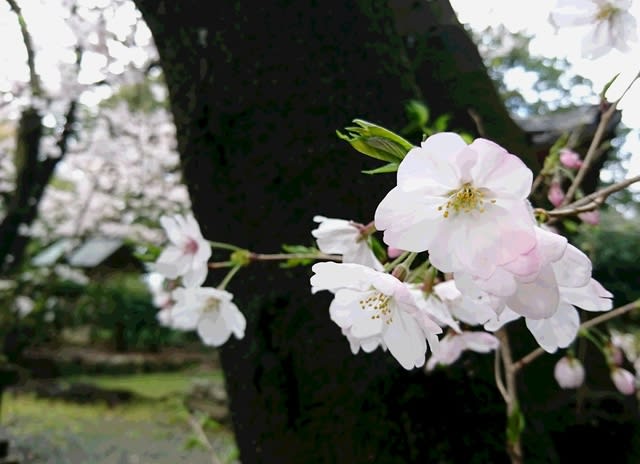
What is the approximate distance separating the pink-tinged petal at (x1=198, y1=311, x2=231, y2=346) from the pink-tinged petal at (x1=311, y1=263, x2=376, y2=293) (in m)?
0.33

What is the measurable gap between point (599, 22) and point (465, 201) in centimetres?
40

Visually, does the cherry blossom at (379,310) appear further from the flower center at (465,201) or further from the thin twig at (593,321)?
the thin twig at (593,321)

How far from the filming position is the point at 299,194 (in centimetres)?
87

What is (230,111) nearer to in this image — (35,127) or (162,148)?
(35,127)

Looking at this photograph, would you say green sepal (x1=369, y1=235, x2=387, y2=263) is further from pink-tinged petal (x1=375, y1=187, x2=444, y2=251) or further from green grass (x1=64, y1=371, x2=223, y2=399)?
green grass (x1=64, y1=371, x2=223, y2=399)

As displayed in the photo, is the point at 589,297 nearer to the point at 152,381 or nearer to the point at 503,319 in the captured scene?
the point at 503,319

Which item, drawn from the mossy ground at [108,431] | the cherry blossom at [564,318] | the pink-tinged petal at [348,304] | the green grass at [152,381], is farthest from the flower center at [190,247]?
the green grass at [152,381]

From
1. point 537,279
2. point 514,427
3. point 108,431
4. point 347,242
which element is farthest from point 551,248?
point 108,431

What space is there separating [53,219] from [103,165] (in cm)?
270

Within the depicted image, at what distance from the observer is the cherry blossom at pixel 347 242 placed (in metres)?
0.50

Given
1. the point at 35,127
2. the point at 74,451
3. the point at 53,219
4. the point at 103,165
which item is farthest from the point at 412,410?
the point at 53,219

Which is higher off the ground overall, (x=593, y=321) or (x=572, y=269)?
(x=572, y=269)

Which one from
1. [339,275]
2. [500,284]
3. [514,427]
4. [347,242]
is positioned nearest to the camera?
[500,284]

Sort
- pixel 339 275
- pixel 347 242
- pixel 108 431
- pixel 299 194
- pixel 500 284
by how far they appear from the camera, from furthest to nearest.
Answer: pixel 108 431 → pixel 299 194 → pixel 347 242 → pixel 339 275 → pixel 500 284
